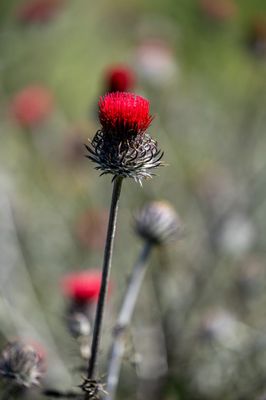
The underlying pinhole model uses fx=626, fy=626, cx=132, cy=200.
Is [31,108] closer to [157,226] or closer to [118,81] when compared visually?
[118,81]

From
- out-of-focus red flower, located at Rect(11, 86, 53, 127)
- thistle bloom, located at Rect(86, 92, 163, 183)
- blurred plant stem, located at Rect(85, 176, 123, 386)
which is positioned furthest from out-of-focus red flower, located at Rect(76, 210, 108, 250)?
thistle bloom, located at Rect(86, 92, 163, 183)

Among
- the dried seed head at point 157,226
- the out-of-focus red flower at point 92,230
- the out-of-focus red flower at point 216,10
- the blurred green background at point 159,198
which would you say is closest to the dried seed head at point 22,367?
the blurred green background at point 159,198

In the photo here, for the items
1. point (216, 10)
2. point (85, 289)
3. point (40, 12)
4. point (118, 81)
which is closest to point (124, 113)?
point (85, 289)

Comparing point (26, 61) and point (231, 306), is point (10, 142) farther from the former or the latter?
point (231, 306)

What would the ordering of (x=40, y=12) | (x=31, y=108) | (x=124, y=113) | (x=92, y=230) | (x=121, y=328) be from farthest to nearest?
(x=40, y=12) < (x=31, y=108) < (x=92, y=230) < (x=121, y=328) < (x=124, y=113)

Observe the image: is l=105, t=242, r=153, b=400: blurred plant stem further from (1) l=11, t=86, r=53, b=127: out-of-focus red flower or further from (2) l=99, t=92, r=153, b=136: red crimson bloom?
(1) l=11, t=86, r=53, b=127: out-of-focus red flower
